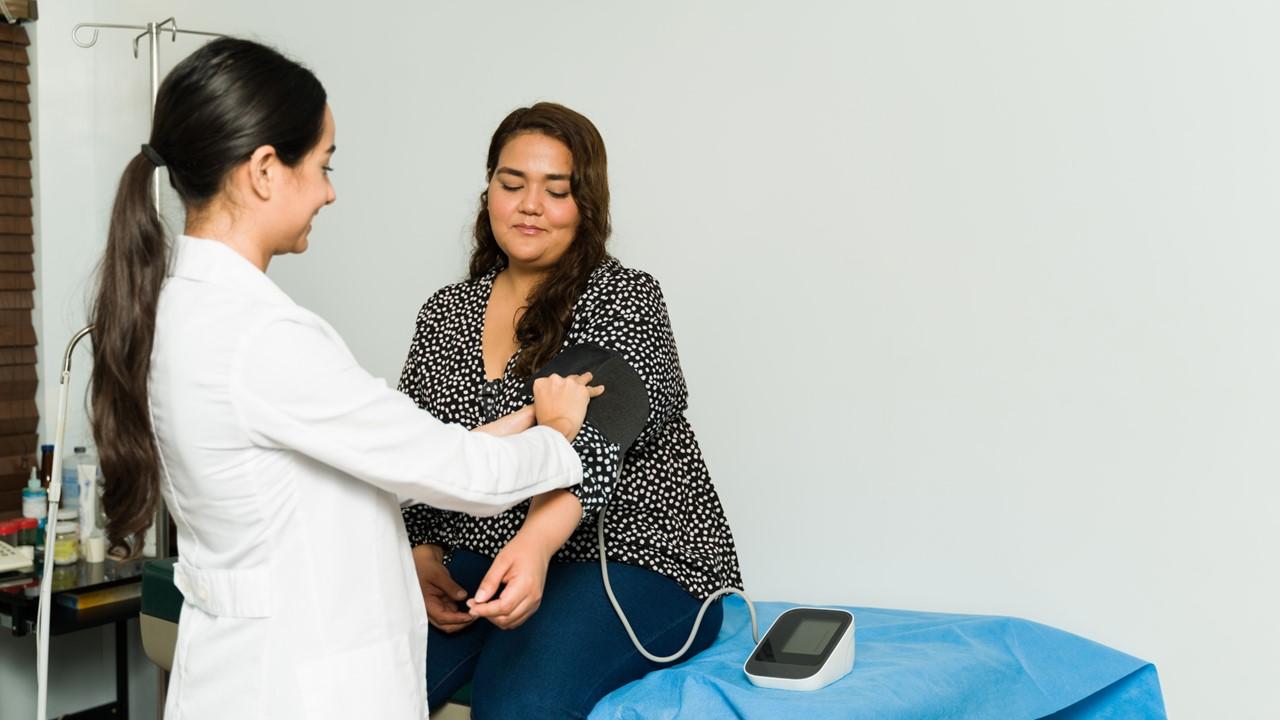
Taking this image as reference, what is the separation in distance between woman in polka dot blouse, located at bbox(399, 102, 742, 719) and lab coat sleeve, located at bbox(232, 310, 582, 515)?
0.19 m

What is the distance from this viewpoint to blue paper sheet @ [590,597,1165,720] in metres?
1.39

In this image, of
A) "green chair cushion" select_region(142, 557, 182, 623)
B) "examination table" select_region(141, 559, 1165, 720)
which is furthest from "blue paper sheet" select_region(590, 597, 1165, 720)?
"green chair cushion" select_region(142, 557, 182, 623)

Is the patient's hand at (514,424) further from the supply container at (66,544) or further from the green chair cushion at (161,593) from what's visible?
the supply container at (66,544)

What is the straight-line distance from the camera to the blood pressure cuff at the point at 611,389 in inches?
57.1

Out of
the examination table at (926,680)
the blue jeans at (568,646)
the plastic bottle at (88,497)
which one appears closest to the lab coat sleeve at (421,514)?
the blue jeans at (568,646)

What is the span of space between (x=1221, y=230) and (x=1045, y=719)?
0.74 meters

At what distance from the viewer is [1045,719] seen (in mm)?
1657

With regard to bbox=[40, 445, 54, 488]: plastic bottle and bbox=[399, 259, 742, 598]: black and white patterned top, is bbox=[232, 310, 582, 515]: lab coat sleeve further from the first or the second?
bbox=[40, 445, 54, 488]: plastic bottle

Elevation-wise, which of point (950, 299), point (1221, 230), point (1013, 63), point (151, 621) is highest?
point (1013, 63)

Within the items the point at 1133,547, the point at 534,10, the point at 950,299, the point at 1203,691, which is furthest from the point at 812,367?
the point at 534,10

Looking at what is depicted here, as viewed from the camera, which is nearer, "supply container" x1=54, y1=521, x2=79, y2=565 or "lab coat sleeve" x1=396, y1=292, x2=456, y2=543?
"lab coat sleeve" x1=396, y1=292, x2=456, y2=543

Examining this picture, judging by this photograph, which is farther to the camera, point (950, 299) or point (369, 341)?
point (369, 341)

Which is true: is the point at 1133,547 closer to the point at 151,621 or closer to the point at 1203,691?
the point at 1203,691

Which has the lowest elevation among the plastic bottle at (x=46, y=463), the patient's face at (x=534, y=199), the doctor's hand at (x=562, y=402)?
the plastic bottle at (x=46, y=463)
